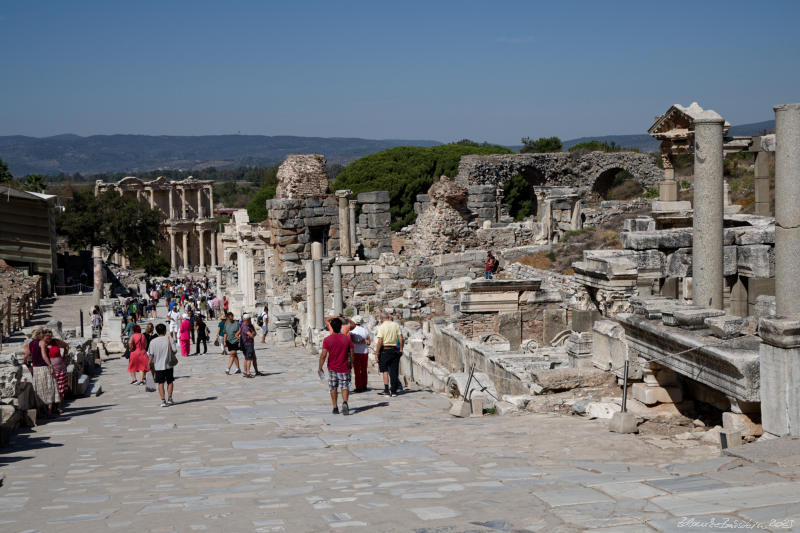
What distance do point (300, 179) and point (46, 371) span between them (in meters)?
15.2

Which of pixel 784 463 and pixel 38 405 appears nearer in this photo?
pixel 784 463

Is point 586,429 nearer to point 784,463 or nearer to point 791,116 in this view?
point 784,463

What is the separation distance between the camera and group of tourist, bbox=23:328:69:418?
428 inches

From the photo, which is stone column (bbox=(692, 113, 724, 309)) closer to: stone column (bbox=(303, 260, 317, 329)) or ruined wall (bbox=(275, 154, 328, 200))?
stone column (bbox=(303, 260, 317, 329))

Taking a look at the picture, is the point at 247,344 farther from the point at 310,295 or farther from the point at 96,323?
the point at 96,323

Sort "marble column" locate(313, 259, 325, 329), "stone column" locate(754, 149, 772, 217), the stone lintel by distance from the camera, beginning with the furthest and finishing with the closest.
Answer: "marble column" locate(313, 259, 325, 329), "stone column" locate(754, 149, 772, 217), the stone lintel

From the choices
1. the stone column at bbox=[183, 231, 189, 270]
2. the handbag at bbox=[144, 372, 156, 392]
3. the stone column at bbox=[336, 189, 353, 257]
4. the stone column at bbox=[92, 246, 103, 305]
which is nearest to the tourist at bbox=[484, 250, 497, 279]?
the stone column at bbox=[336, 189, 353, 257]

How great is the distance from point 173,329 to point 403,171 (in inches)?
1756

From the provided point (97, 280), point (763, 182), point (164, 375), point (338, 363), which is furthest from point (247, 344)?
point (97, 280)

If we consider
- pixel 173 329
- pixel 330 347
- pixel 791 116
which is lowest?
pixel 173 329

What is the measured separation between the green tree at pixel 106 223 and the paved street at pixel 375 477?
61079 millimetres

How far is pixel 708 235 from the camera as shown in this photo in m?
9.57

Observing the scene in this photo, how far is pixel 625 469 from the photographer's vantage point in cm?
607

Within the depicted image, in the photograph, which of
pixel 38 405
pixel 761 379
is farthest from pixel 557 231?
pixel 761 379
